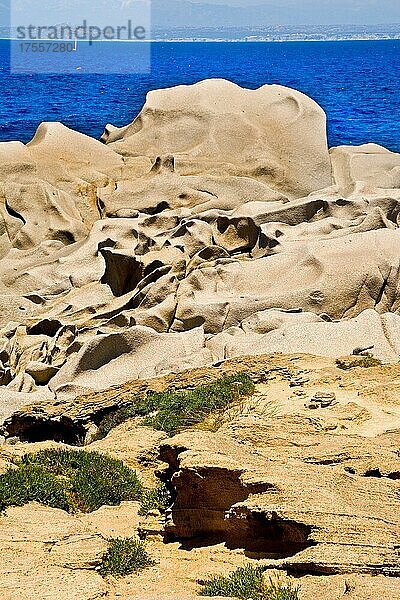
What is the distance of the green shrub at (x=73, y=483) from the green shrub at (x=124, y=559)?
81 cm

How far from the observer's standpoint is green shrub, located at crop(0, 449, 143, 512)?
5668 mm

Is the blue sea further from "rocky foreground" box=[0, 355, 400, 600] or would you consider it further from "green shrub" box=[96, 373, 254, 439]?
"rocky foreground" box=[0, 355, 400, 600]

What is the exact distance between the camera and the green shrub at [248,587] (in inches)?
160

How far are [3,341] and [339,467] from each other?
6.78m

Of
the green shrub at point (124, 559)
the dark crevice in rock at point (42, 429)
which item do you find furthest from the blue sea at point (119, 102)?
the green shrub at point (124, 559)

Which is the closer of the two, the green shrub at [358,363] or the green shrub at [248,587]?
the green shrub at [248,587]

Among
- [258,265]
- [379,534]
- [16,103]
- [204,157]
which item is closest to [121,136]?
[204,157]

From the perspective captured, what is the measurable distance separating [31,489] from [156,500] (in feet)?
2.42

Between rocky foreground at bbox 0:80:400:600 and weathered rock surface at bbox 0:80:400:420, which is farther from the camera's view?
weathered rock surface at bbox 0:80:400:420

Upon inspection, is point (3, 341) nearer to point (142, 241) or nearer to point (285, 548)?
point (142, 241)

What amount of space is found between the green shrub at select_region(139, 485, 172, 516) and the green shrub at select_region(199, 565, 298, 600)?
1140 mm

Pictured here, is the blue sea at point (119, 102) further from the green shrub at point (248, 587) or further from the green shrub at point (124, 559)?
the green shrub at point (248, 587)

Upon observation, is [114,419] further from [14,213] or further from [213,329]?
[14,213]

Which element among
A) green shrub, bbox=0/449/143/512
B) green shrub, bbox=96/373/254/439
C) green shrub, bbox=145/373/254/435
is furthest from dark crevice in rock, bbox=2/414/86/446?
green shrub, bbox=0/449/143/512
